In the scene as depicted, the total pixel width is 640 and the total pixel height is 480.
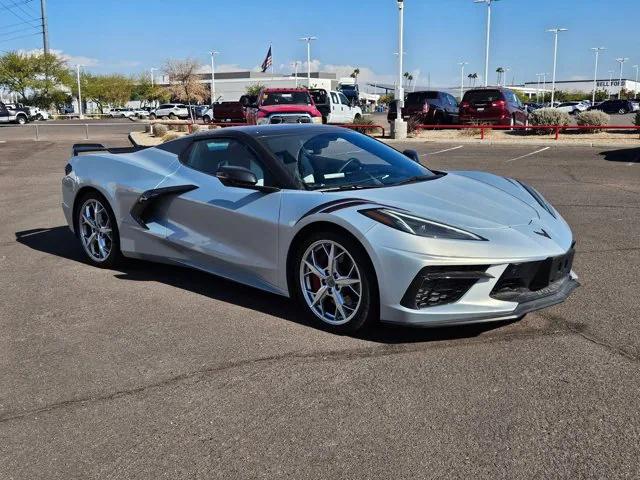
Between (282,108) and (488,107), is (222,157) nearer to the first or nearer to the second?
(282,108)

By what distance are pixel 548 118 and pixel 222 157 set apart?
71.1ft

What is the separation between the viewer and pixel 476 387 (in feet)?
11.1

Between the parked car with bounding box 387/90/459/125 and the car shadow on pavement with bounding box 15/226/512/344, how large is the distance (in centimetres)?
2104

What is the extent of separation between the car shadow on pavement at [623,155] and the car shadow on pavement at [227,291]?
13.1 m

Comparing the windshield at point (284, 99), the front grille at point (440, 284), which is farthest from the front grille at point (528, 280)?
the windshield at point (284, 99)

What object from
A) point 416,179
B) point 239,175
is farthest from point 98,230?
point 416,179

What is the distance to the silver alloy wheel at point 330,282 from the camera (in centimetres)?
408

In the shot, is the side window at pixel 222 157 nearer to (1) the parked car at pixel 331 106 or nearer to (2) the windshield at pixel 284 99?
(2) the windshield at pixel 284 99

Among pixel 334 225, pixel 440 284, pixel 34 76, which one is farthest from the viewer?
pixel 34 76

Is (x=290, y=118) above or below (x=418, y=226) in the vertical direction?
above

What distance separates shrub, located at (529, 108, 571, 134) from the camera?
24141 millimetres

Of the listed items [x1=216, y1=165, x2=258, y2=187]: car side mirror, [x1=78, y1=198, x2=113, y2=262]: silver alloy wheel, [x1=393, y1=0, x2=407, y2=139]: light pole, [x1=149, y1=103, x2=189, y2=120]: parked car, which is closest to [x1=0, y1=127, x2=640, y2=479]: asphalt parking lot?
[x1=78, y1=198, x2=113, y2=262]: silver alloy wheel

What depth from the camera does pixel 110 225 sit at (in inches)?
230

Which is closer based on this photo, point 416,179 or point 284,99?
point 416,179
